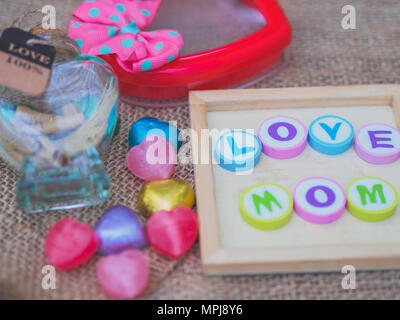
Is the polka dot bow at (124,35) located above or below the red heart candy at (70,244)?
above

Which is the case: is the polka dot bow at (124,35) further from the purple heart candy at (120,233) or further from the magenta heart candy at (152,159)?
the purple heart candy at (120,233)

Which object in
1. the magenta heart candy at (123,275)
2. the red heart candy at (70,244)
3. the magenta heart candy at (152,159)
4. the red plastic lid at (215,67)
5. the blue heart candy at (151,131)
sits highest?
the red plastic lid at (215,67)

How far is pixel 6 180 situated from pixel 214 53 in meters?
0.38

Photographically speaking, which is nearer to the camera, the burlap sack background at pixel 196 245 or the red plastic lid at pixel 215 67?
the burlap sack background at pixel 196 245

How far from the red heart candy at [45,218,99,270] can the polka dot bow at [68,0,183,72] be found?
28 cm

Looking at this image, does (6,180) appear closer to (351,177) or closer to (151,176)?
(151,176)

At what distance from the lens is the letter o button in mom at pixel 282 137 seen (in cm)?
73

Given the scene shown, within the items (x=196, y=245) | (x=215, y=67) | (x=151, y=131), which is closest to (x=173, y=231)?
(x=196, y=245)

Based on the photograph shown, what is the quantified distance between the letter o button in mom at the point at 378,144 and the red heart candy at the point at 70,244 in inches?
15.7

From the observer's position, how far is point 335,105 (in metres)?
0.81

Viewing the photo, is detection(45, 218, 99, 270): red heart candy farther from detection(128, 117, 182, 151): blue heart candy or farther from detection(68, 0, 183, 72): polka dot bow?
detection(68, 0, 183, 72): polka dot bow

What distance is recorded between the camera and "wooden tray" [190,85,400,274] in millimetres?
625

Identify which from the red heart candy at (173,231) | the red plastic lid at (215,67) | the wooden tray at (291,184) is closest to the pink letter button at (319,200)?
the wooden tray at (291,184)

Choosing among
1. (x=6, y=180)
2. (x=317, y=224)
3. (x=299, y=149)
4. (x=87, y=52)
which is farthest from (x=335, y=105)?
(x=6, y=180)
